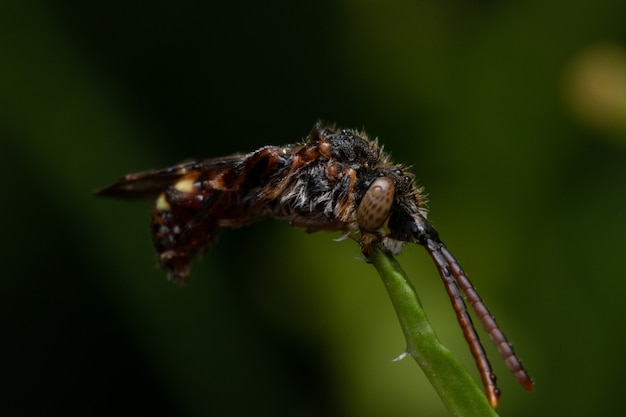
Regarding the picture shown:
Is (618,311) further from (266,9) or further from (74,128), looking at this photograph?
(74,128)

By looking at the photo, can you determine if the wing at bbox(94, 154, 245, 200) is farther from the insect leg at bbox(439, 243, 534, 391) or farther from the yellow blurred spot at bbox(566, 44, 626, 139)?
the yellow blurred spot at bbox(566, 44, 626, 139)

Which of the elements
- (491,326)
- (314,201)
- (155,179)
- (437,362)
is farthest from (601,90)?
(437,362)

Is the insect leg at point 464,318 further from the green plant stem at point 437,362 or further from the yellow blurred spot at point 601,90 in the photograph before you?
the yellow blurred spot at point 601,90

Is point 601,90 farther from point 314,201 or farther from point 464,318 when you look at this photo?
point 464,318

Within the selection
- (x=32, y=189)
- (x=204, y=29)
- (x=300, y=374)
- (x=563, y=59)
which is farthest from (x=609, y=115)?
(x=32, y=189)

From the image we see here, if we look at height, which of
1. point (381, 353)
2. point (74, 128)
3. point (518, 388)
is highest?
point (74, 128)

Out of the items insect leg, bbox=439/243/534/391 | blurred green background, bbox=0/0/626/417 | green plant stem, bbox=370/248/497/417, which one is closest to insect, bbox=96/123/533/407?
insect leg, bbox=439/243/534/391
